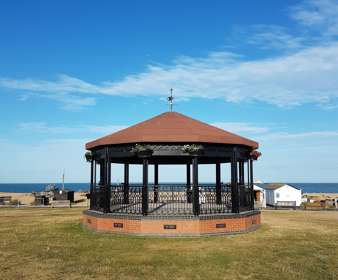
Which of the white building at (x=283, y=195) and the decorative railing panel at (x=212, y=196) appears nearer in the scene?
the decorative railing panel at (x=212, y=196)

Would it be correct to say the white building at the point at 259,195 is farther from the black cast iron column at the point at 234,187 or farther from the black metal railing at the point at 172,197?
the black cast iron column at the point at 234,187

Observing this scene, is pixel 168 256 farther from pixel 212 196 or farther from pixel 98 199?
pixel 98 199

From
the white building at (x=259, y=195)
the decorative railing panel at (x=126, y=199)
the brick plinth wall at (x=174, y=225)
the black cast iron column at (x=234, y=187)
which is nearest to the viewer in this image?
the brick plinth wall at (x=174, y=225)

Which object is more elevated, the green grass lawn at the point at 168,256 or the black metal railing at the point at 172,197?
the black metal railing at the point at 172,197

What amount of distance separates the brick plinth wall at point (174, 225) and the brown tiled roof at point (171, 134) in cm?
306

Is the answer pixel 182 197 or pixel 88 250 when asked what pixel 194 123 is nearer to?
pixel 182 197

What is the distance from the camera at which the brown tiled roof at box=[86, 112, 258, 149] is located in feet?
50.5

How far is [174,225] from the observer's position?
583 inches

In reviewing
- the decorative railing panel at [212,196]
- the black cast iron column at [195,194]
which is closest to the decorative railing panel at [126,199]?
the black cast iron column at [195,194]

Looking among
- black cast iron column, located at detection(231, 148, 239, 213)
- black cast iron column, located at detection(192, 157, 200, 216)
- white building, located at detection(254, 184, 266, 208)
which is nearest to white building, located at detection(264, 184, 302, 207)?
white building, located at detection(254, 184, 266, 208)

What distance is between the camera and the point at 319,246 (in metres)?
13.0

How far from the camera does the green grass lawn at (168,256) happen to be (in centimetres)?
934

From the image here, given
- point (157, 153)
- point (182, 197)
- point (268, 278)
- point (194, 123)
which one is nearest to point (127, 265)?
point (268, 278)

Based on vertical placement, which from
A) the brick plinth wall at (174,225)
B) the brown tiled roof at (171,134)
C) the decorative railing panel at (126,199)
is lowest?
the brick plinth wall at (174,225)
